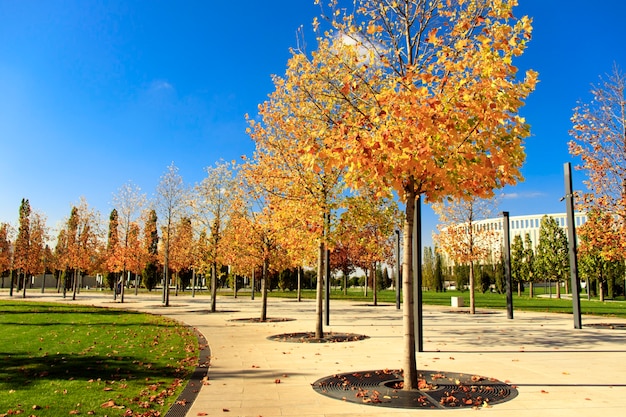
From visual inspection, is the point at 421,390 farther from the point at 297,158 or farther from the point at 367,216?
the point at 297,158

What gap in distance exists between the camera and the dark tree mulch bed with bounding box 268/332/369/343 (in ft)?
43.1

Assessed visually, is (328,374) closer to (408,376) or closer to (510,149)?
(408,376)

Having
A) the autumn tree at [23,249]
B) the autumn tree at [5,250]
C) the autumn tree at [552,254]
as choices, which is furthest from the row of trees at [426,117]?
the autumn tree at [552,254]

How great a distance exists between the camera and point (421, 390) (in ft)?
22.6

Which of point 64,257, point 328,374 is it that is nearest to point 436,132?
point 328,374

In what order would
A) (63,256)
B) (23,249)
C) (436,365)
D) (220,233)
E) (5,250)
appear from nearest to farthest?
(436,365) < (220,233) < (63,256) < (23,249) < (5,250)

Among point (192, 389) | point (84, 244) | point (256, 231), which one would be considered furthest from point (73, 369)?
point (84, 244)

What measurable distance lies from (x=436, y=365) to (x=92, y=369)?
650cm

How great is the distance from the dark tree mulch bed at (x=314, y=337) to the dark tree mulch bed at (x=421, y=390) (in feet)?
16.2

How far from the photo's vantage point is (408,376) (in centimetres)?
692

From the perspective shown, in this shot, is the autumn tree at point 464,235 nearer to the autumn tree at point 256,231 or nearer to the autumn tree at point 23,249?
the autumn tree at point 256,231

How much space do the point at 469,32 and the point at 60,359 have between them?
9.86 metres

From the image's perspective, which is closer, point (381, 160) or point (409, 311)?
point (381, 160)

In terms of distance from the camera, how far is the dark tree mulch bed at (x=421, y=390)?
6184 mm
